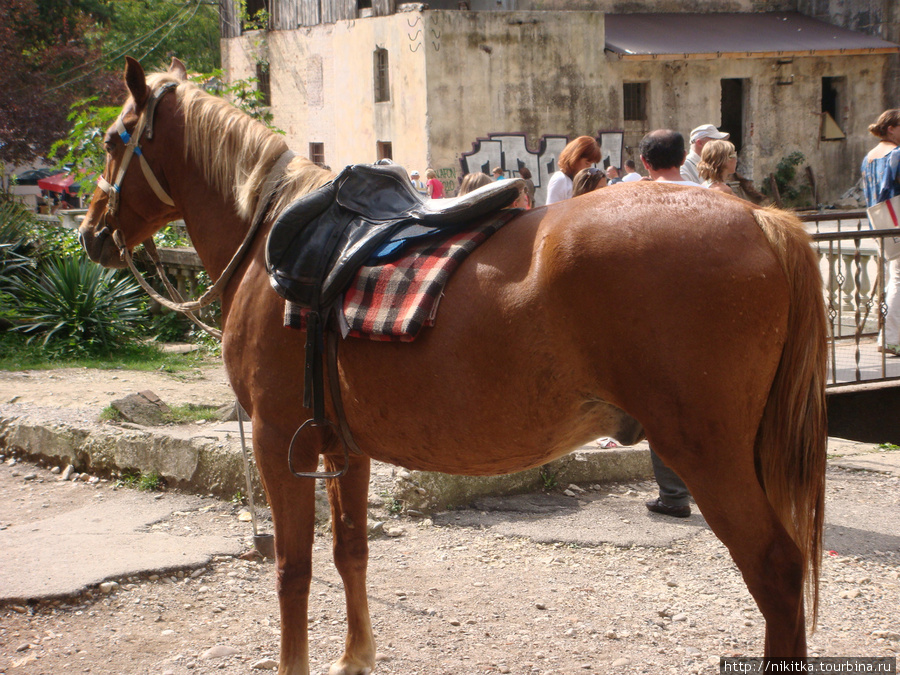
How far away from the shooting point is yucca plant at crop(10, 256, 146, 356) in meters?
9.57

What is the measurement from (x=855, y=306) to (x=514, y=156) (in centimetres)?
1340

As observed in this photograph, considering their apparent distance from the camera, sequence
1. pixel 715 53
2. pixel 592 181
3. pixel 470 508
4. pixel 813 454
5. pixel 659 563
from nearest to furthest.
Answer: pixel 813 454
pixel 659 563
pixel 470 508
pixel 592 181
pixel 715 53

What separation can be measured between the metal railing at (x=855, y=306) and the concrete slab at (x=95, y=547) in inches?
152

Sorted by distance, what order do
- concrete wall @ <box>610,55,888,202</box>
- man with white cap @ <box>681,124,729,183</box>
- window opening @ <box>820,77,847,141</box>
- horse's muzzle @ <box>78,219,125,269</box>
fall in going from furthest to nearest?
window opening @ <box>820,77,847,141</box>, concrete wall @ <box>610,55,888,202</box>, man with white cap @ <box>681,124,729,183</box>, horse's muzzle @ <box>78,219,125,269</box>

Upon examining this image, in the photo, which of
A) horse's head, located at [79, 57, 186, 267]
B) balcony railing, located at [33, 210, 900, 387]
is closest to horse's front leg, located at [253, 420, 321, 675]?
horse's head, located at [79, 57, 186, 267]

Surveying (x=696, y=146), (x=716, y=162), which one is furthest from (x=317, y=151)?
(x=716, y=162)

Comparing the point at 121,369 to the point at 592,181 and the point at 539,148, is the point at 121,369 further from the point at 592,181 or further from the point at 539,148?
the point at 539,148

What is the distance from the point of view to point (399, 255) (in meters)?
2.72

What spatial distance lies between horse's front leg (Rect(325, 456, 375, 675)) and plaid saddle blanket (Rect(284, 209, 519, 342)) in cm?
81

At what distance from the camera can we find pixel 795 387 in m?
2.39

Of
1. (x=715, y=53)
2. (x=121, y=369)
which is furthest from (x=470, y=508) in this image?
(x=715, y=53)

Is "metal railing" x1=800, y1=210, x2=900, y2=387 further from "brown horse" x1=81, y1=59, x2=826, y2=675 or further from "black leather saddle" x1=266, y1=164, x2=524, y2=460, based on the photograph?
"black leather saddle" x1=266, y1=164, x2=524, y2=460

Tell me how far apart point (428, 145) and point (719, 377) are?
58.2ft

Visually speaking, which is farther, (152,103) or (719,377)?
(152,103)
